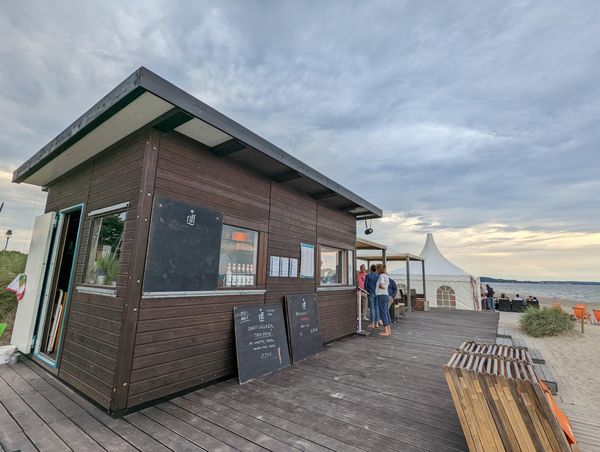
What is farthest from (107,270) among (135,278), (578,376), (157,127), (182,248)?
(578,376)

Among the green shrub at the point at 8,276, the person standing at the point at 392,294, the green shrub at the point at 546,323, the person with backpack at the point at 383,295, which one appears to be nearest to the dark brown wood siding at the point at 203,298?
the person with backpack at the point at 383,295

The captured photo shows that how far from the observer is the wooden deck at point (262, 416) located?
1.99 meters

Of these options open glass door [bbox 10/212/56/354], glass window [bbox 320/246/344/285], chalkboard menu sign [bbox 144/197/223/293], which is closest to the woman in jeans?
glass window [bbox 320/246/344/285]

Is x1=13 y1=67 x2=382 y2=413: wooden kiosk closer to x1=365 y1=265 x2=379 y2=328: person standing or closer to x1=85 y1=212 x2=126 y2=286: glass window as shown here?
x1=85 y1=212 x2=126 y2=286: glass window

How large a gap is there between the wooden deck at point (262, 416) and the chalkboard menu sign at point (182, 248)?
4.03ft

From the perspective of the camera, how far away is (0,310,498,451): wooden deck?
1994 millimetres

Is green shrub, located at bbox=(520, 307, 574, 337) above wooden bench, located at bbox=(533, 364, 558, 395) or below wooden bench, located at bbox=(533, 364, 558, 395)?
below

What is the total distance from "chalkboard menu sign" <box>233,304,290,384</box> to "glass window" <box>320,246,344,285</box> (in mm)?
1816

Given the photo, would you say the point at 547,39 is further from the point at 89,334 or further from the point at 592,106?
the point at 89,334

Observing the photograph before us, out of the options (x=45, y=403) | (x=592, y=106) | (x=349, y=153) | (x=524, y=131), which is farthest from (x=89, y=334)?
(x=524, y=131)

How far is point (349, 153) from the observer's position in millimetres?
9789

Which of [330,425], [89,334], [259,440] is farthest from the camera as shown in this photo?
[89,334]

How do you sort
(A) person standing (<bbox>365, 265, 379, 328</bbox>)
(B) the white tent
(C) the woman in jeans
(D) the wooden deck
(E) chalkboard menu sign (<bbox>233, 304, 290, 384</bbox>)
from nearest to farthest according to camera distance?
(D) the wooden deck
(E) chalkboard menu sign (<bbox>233, 304, 290, 384</bbox>)
(C) the woman in jeans
(A) person standing (<bbox>365, 265, 379, 328</bbox>)
(B) the white tent

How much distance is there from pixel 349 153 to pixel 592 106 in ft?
22.9
